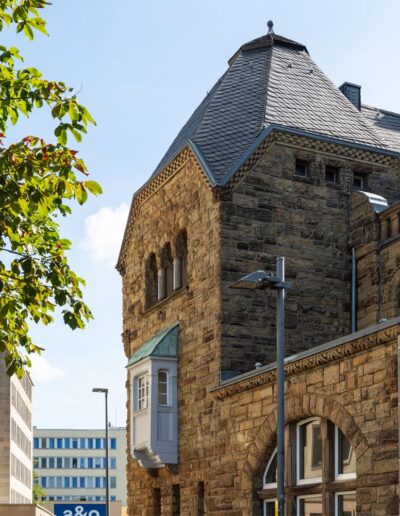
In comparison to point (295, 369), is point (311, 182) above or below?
above

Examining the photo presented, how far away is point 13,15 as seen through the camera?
1367 cm

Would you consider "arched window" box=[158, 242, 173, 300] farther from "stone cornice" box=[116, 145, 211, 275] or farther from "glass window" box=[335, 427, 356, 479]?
"glass window" box=[335, 427, 356, 479]

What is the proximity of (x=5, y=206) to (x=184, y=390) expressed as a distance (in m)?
13.8

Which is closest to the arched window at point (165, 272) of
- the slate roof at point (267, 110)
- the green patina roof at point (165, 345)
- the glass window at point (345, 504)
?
the green patina roof at point (165, 345)

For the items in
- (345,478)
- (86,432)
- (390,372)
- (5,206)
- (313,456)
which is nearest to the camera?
(5,206)

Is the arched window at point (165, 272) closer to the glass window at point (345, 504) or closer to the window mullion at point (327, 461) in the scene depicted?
the window mullion at point (327, 461)

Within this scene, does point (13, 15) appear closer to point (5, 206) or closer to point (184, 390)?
point (5, 206)

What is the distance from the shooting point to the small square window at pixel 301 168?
2650cm

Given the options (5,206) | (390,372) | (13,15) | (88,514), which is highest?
(13,15)

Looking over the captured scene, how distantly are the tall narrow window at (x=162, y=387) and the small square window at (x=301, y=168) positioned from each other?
5.97m

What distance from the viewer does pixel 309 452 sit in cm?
2053

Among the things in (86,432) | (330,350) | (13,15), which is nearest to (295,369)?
(330,350)

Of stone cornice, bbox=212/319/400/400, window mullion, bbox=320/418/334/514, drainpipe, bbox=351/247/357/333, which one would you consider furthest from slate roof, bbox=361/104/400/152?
window mullion, bbox=320/418/334/514

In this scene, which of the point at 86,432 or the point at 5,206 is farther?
the point at 86,432
